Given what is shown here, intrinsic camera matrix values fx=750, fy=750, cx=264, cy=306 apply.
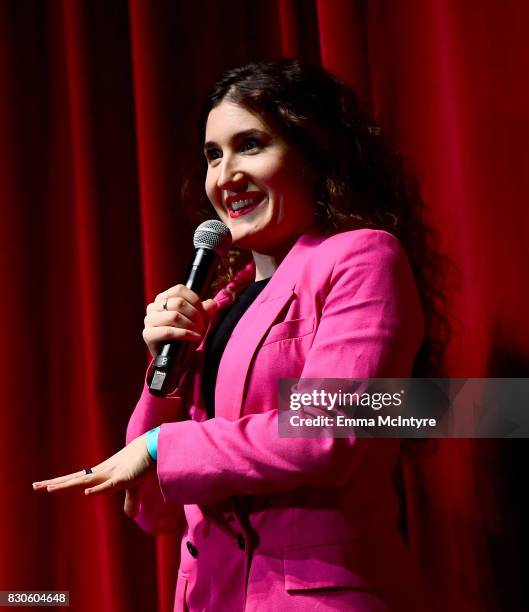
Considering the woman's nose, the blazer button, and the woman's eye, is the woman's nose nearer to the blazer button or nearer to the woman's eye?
the woman's eye

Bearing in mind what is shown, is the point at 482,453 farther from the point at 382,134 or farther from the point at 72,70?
the point at 72,70

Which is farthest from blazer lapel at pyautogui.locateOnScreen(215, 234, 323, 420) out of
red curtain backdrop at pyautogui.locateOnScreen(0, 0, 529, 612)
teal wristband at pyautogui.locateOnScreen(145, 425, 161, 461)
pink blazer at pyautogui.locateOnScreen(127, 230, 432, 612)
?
red curtain backdrop at pyautogui.locateOnScreen(0, 0, 529, 612)

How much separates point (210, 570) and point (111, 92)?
1198 mm

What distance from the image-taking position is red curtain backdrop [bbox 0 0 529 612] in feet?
4.33

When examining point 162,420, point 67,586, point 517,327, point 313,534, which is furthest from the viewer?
point 67,586

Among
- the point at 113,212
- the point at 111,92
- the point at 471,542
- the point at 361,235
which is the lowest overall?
the point at 471,542

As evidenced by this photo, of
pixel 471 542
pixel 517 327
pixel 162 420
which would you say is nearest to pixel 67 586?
pixel 162 420

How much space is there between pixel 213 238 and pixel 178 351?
20cm

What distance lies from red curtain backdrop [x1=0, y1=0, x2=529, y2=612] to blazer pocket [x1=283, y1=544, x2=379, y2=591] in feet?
1.44

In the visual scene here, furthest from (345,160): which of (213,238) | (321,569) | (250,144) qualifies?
(321,569)

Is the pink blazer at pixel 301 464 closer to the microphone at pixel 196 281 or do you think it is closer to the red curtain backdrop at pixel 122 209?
the microphone at pixel 196 281

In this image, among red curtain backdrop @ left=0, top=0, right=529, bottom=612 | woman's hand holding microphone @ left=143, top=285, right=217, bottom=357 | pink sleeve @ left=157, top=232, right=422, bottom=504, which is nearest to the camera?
pink sleeve @ left=157, top=232, right=422, bottom=504

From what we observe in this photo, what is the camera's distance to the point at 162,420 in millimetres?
1134

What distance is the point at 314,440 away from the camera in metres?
0.87
